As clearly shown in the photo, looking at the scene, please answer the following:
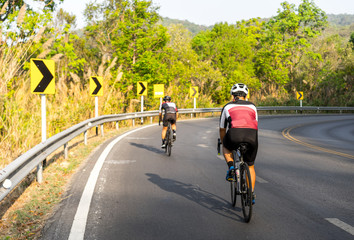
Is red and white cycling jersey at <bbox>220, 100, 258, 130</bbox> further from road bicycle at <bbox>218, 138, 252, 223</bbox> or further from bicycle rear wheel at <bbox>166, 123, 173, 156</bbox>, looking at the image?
bicycle rear wheel at <bbox>166, 123, 173, 156</bbox>

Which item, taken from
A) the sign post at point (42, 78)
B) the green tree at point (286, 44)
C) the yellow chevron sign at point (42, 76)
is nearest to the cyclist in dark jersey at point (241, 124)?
the sign post at point (42, 78)

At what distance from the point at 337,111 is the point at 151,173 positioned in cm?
3991

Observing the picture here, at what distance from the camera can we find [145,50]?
2897cm

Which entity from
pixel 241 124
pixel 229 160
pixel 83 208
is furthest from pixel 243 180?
pixel 83 208

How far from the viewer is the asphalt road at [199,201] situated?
4645mm

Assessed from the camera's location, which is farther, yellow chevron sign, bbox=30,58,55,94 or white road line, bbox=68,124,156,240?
A: yellow chevron sign, bbox=30,58,55,94

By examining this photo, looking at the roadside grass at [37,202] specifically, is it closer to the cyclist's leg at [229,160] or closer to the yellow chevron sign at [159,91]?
the cyclist's leg at [229,160]

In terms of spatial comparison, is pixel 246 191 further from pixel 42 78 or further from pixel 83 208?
pixel 42 78

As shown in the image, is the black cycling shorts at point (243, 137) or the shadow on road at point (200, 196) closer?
the black cycling shorts at point (243, 137)

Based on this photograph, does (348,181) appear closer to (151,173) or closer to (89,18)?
(151,173)

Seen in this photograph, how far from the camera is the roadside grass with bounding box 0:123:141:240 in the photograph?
4.63m

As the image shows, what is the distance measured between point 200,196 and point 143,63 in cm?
2200

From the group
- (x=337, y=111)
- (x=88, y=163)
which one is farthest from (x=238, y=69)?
(x=88, y=163)

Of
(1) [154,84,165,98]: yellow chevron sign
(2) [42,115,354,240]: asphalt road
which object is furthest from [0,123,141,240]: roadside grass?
(1) [154,84,165,98]: yellow chevron sign
